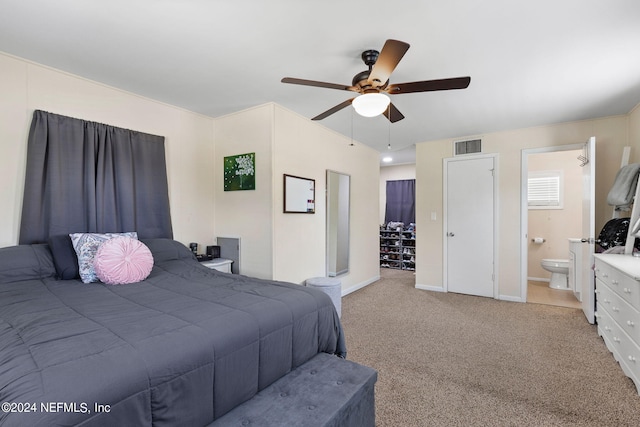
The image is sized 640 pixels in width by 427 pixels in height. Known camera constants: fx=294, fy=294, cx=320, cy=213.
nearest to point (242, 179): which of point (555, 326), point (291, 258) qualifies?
point (291, 258)

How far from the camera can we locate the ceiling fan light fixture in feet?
6.65

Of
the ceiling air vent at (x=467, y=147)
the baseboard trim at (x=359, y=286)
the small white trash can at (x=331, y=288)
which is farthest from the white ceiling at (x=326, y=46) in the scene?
the baseboard trim at (x=359, y=286)

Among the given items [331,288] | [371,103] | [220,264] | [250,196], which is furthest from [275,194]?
[371,103]

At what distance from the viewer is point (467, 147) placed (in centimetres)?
440

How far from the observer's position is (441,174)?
4594mm

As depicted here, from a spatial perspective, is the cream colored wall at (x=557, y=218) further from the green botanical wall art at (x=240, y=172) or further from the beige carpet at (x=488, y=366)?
the green botanical wall art at (x=240, y=172)

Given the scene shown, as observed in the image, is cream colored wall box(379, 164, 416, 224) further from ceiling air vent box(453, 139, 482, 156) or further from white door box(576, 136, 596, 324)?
white door box(576, 136, 596, 324)

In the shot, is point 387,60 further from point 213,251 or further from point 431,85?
point 213,251

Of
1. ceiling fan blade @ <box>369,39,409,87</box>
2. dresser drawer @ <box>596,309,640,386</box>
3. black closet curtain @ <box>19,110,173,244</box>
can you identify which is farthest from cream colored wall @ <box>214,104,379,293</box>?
dresser drawer @ <box>596,309,640,386</box>

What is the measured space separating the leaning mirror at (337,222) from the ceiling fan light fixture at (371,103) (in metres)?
1.92

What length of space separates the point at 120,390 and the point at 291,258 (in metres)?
2.49

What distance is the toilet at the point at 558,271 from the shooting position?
14.5 feet

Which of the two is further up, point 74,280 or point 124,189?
point 124,189

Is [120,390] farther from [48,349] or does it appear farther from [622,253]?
[622,253]
